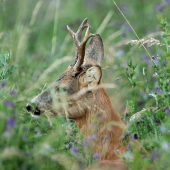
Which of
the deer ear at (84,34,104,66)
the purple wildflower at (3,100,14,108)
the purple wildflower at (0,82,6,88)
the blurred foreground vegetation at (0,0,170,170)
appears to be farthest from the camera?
the deer ear at (84,34,104,66)

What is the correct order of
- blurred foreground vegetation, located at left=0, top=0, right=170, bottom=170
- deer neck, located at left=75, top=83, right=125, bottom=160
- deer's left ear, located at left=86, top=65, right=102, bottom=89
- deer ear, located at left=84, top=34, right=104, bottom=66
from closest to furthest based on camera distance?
blurred foreground vegetation, located at left=0, top=0, right=170, bottom=170 → deer neck, located at left=75, top=83, right=125, bottom=160 → deer's left ear, located at left=86, top=65, right=102, bottom=89 → deer ear, located at left=84, top=34, right=104, bottom=66

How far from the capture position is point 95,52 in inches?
145

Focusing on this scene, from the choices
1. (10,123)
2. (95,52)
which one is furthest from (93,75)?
(10,123)

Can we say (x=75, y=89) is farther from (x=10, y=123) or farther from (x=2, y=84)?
(x=10, y=123)

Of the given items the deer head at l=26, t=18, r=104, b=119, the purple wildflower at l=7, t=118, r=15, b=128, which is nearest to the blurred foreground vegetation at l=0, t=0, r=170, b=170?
the purple wildflower at l=7, t=118, r=15, b=128

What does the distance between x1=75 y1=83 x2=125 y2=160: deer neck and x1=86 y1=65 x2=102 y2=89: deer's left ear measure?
0.08 metres

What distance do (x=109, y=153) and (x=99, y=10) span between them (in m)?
5.58

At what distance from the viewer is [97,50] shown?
145 inches

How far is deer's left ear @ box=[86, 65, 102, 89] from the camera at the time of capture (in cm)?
323

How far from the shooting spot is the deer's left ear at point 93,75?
10.6 ft

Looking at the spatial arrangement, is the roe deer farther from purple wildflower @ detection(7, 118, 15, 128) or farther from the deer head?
purple wildflower @ detection(7, 118, 15, 128)

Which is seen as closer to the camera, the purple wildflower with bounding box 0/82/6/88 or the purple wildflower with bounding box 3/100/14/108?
the purple wildflower with bounding box 3/100/14/108

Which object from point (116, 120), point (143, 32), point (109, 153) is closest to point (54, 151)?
point (109, 153)

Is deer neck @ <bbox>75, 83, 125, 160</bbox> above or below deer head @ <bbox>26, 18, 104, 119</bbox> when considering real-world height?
below
